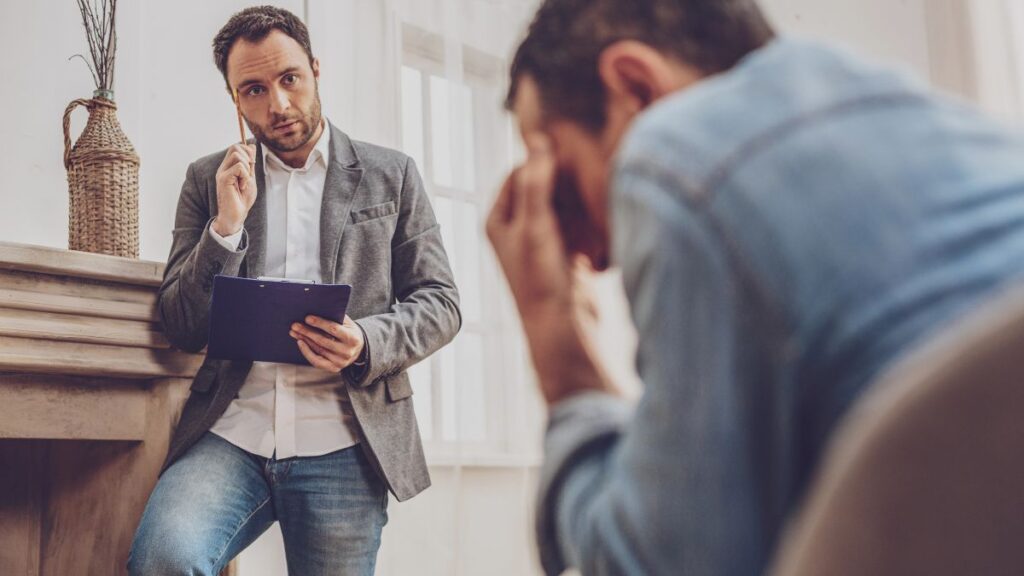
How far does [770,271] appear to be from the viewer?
0.45 m

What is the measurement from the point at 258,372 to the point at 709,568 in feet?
5.42

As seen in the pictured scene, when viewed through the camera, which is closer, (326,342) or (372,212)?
(326,342)

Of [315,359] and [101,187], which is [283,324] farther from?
[101,187]

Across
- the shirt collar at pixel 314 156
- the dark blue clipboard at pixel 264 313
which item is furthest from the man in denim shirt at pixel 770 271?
the shirt collar at pixel 314 156

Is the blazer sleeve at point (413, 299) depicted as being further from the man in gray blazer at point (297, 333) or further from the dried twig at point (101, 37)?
the dried twig at point (101, 37)

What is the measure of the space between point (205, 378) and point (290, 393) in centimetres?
18

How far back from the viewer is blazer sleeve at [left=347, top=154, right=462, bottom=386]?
193 centimetres

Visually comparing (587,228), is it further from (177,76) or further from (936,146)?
(177,76)

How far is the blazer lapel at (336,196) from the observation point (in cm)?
202

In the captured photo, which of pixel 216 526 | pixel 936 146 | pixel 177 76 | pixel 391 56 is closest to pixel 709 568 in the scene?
pixel 936 146

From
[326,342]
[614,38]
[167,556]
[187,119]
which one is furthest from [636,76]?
[187,119]

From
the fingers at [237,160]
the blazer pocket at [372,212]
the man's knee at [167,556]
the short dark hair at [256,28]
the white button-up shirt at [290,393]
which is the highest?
the short dark hair at [256,28]

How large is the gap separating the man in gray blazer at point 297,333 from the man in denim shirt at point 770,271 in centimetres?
140

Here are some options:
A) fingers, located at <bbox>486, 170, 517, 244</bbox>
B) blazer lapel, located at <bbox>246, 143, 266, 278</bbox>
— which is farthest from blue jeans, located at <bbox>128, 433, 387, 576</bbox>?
fingers, located at <bbox>486, 170, 517, 244</bbox>
